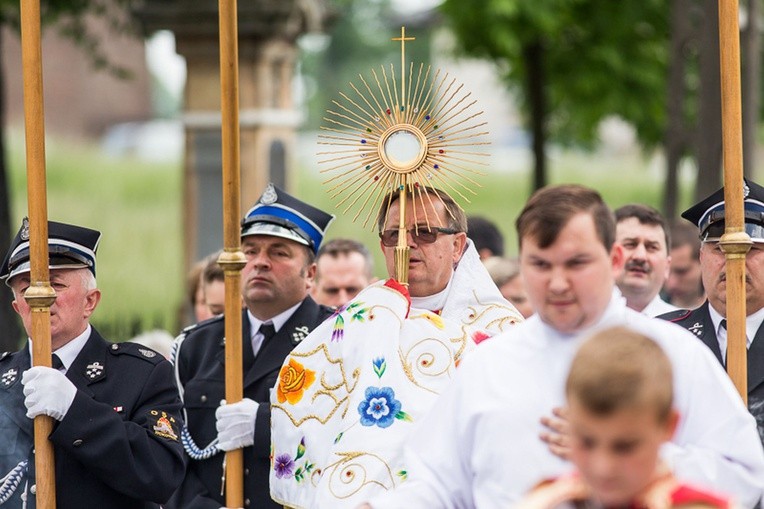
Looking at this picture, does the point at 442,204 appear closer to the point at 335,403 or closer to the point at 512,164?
the point at 335,403

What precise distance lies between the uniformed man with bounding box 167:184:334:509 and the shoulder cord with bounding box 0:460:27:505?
35.2 inches

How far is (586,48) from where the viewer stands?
46.5 ft

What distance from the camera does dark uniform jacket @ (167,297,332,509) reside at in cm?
534

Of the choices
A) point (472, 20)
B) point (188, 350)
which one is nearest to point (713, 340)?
point (188, 350)

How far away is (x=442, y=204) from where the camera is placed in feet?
16.4

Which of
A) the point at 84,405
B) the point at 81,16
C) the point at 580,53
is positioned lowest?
the point at 84,405

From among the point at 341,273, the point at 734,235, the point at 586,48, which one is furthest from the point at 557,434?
the point at 586,48

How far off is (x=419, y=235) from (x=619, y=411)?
225cm

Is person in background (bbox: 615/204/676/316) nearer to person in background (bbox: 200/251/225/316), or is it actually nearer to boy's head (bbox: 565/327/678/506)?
person in background (bbox: 200/251/225/316)

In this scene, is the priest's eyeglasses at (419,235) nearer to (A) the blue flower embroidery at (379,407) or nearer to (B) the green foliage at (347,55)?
(A) the blue flower embroidery at (379,407)

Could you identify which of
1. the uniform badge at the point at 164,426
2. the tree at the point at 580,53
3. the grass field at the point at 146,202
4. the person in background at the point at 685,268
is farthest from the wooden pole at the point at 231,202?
the grass field at the point at 146,202

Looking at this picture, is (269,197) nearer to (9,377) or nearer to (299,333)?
(299,333)

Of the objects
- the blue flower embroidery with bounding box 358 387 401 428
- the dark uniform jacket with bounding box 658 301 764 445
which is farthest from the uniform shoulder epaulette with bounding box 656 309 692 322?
the blue flower embroidery with bounding box 358 387 401 428

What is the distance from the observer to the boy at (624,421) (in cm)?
272
